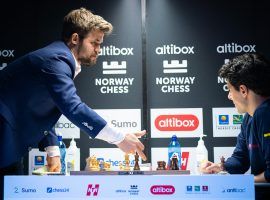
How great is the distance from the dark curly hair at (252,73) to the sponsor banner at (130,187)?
0.87 metres

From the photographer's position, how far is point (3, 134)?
1659mm

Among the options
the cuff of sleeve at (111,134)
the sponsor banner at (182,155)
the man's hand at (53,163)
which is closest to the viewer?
the cuff of sleeve at (111,134)

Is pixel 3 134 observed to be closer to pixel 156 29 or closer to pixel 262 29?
pixel 156 29

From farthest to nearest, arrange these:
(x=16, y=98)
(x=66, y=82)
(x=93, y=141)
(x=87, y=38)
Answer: (x=93, y=141) < (x=87, y=38) < (x=16, y=98) < (x=66, y=82)

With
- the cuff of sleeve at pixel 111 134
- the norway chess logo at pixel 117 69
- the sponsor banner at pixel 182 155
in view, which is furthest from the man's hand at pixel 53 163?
the norway chess logo at pixel 117 69

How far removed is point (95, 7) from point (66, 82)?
1.91 metres

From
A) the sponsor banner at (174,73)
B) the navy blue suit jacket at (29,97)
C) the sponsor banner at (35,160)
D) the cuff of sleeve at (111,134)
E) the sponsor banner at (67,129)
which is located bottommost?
the sponsor banner at (35,160)

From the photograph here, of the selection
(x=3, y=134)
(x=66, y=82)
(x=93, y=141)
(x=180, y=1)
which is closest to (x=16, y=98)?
(x=3, y=134)

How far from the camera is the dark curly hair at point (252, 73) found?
1936 millimetres

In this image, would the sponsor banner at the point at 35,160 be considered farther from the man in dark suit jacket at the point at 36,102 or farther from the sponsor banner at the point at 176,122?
the man in dark suit jacket at the point at 36,102

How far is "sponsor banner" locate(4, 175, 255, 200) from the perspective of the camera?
1.16 m

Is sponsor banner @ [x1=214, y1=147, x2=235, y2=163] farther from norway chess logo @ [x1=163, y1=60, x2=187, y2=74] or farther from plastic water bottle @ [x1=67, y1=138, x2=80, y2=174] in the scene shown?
plastic water bottle @ [x1=67, y1=138, x2=80, y2=174]

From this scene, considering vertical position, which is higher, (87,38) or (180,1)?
(180,1)

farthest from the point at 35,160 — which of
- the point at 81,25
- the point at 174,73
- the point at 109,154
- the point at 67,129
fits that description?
the point at 81,25
